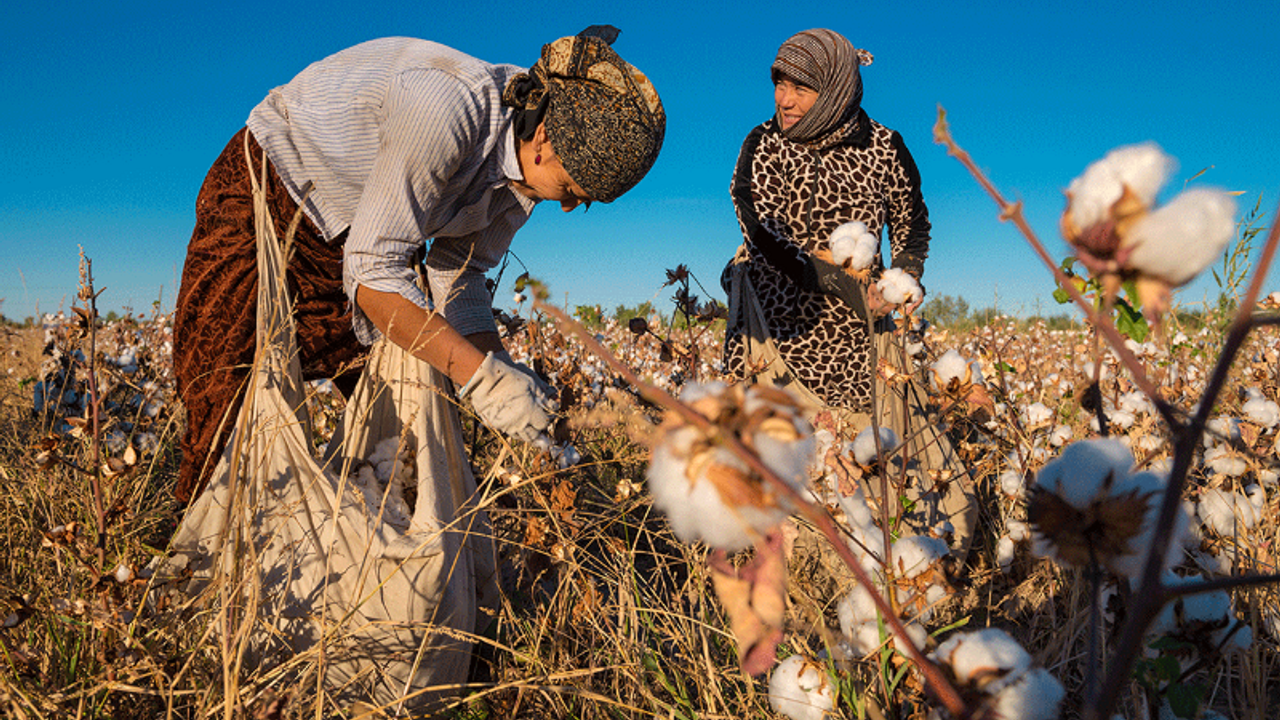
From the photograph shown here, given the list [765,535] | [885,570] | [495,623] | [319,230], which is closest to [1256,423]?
[885,570]

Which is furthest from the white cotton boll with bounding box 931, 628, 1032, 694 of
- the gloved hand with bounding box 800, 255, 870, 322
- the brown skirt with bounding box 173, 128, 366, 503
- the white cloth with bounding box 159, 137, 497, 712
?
the gloved hand with bounding box 800, 255, 870, 322

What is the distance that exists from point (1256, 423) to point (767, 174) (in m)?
1.74

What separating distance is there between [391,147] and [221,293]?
607 mm

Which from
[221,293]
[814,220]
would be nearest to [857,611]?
[221,293]

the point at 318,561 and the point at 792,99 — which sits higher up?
the point at 792,99

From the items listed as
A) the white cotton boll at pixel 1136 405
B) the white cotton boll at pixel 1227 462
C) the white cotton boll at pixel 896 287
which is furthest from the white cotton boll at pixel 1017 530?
the white cotton boll at pixel 896 287

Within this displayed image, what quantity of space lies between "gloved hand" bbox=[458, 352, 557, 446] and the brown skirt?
1.24 ft

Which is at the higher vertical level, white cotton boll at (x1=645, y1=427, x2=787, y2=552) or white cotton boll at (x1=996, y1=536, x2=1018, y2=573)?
white cotton boll at (x1=996, y1=536, x2=1018, y2=573)

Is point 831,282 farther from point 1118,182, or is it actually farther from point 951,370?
point 1118,182

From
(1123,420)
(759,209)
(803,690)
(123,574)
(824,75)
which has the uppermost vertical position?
(824,75)

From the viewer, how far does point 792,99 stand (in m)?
2.81

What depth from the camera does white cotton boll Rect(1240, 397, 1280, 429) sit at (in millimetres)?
2158

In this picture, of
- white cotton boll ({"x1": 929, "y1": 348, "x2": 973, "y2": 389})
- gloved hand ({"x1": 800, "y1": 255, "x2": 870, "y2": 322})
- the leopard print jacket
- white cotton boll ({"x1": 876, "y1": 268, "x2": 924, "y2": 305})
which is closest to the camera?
white cotton boll ({"x1": 929, "y1": 348, "x2": 973, "y2": 389})

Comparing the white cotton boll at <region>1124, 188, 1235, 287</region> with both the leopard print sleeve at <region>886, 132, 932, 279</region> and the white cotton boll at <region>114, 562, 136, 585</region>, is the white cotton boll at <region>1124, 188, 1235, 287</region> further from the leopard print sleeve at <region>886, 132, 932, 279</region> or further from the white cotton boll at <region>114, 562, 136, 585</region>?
the leopard print sleeve at <region>886, 132, 932, 279</region>
